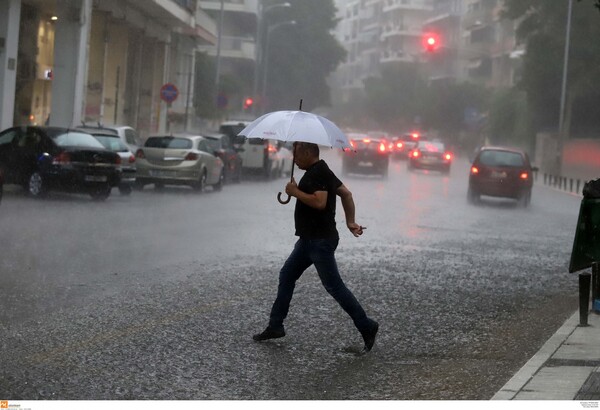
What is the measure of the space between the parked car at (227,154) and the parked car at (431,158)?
771 inches

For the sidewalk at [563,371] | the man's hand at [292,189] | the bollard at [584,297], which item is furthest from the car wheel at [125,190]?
the man's hand at [292,189]

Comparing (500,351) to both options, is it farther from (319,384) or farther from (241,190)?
(241,190)

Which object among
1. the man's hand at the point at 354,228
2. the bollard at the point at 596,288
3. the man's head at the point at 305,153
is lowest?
the bollard at the point at 596,288

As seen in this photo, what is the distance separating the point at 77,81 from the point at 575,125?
38.7 m

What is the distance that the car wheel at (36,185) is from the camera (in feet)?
85.6

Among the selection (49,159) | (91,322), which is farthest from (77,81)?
(91,322)

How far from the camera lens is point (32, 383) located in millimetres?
7703

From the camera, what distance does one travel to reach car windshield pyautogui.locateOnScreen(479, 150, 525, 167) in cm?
3572

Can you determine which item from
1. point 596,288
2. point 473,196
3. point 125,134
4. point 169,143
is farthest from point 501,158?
point 596,288

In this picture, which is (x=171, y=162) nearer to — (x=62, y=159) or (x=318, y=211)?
(x=62, y=159)

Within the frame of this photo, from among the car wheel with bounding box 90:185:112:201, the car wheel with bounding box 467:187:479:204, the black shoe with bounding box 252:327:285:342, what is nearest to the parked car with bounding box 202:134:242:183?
the car wheel with bounding box 467:187:479:204

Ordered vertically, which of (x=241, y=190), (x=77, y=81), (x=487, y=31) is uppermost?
(x=487, y=31)

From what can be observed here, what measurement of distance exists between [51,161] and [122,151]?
11.1 feet

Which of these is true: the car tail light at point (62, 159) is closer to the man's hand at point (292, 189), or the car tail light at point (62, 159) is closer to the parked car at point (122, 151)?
the parked car at point (122, 151)
